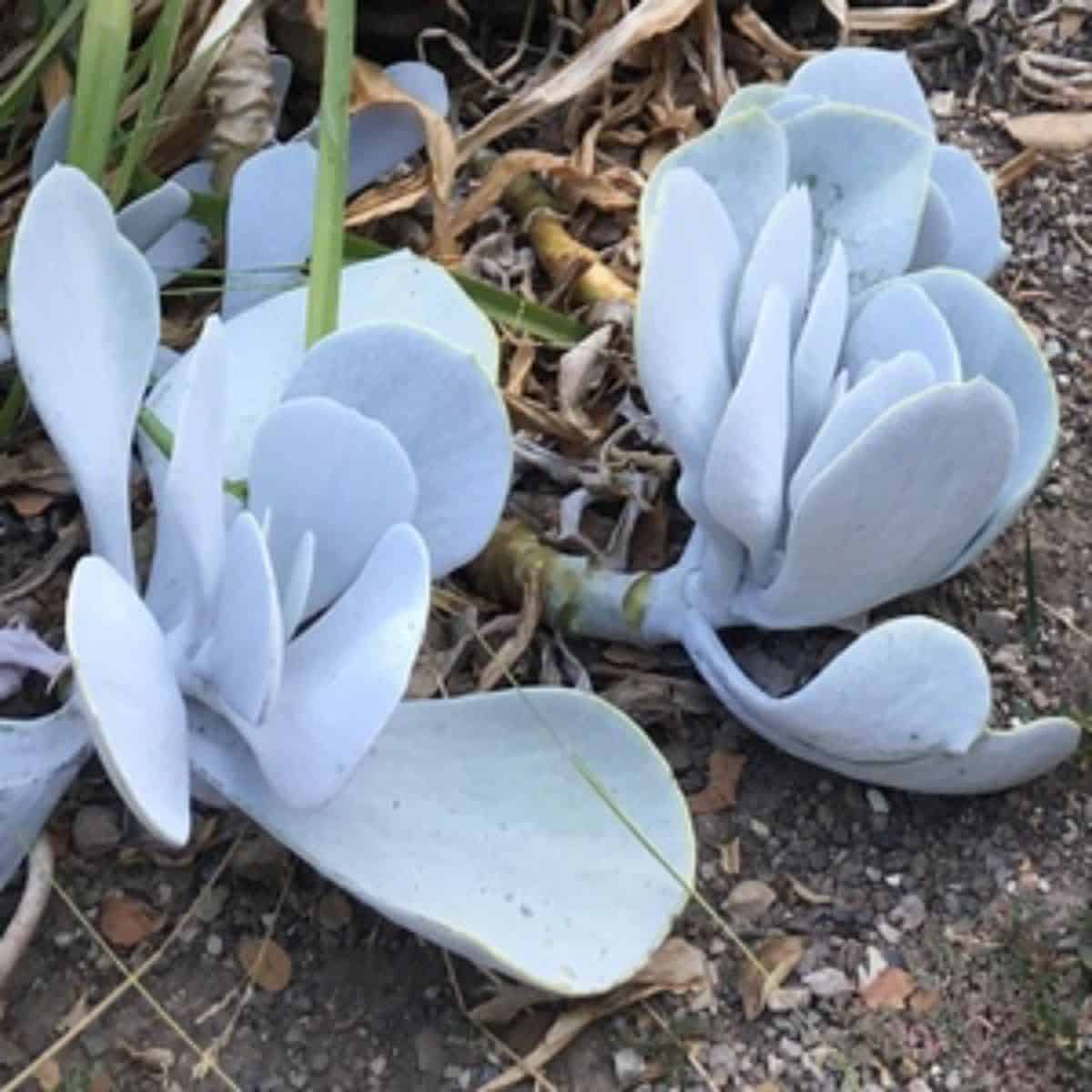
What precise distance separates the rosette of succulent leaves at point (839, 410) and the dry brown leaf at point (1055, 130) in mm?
173

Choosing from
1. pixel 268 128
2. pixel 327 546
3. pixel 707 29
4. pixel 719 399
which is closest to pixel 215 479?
pixel 327 546

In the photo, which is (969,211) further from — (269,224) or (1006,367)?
(269,224)

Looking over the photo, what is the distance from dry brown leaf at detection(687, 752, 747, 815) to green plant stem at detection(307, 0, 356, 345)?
0.19 meters

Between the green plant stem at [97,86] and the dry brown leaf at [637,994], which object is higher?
the green plant stem at [97,86]

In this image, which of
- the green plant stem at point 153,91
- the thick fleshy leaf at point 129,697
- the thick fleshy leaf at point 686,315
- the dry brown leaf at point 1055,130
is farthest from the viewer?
the dry brown leaf at point 1055,130

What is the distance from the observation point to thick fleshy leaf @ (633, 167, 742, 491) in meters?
0.68

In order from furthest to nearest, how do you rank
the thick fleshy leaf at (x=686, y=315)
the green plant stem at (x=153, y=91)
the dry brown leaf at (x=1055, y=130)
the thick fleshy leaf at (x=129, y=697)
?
the dry brown leaf at (x=1055, y=130) < the green plant stem at (x=153, y=91) < the thick fleshy leaf at (x=686, y=315) < the thick fleshy leaf at (x=129, y=697)

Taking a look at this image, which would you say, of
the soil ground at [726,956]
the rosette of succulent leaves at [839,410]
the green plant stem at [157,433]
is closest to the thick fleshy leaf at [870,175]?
the rosette of succulent leaves at [839,410]

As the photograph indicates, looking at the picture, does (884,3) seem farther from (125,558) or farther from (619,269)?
(125,558)

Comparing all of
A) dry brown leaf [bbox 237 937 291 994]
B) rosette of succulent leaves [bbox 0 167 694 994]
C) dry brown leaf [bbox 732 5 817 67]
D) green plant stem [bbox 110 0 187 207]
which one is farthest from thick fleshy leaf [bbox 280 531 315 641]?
dry brown leaf [bbox 732 5 817 67]

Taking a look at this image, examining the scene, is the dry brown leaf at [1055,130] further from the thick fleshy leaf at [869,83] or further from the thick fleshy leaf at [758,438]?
the thick fleshy leaf at [758,438]

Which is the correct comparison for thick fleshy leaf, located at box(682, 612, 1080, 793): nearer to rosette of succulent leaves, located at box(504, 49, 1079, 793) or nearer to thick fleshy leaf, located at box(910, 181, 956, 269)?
rosette of succulent leaves, located at box(504, 49, 1079, 793)

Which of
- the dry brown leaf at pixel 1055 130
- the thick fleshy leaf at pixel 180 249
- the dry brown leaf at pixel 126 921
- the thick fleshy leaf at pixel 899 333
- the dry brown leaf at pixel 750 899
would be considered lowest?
the dry brown leaf at pixel 750 899

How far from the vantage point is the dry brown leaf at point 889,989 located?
0.68m
